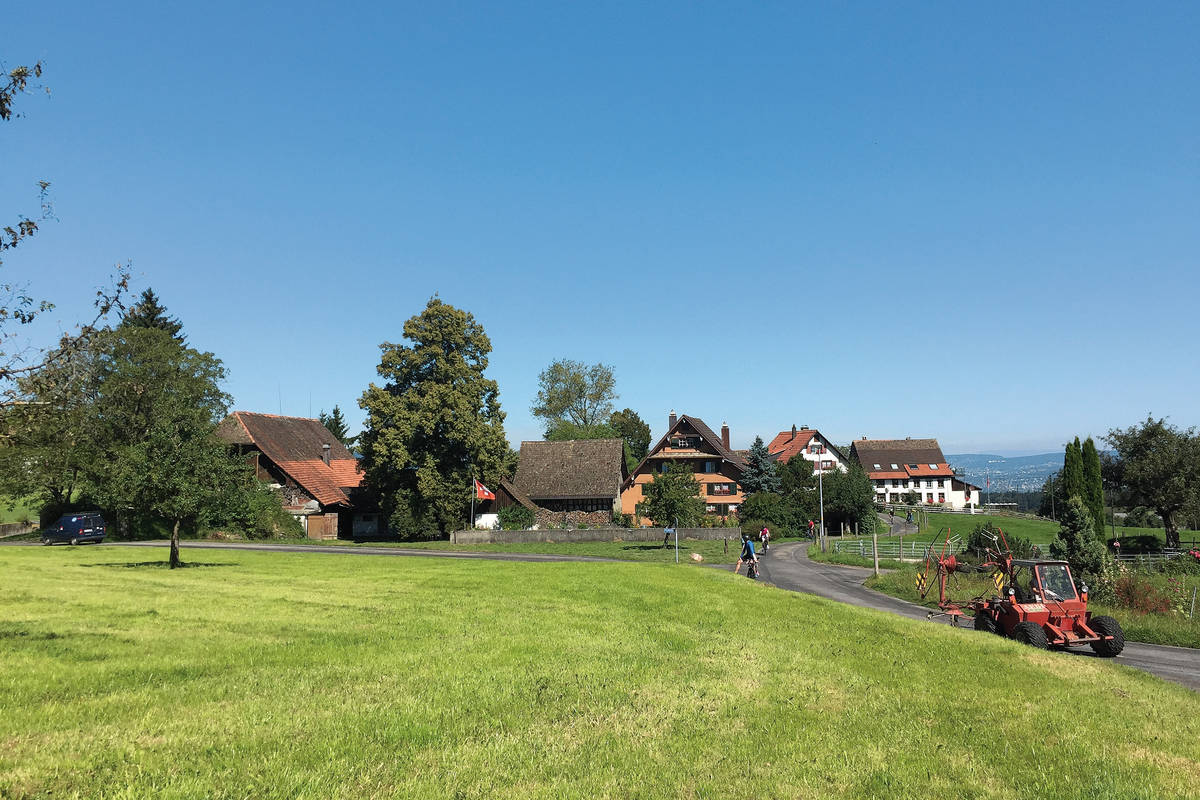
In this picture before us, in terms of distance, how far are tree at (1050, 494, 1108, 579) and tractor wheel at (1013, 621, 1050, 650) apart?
11.5 meters

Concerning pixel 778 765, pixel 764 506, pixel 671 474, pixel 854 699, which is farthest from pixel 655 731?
pixel 764 506

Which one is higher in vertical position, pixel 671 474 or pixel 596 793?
pixel 671 474

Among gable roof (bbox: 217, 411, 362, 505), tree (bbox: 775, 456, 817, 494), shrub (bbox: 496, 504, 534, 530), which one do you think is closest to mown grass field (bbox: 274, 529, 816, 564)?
shrub (bbox: 496, 504, 534, 530)

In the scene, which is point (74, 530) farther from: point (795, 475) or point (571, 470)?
point (795, 475)

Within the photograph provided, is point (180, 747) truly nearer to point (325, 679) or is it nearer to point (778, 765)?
point (325, 679)

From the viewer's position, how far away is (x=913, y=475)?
135m

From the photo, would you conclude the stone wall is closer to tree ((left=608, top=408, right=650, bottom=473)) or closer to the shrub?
the shrub

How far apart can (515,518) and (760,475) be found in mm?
28758

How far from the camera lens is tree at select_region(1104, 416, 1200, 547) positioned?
53562mm

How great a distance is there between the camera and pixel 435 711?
820 cm

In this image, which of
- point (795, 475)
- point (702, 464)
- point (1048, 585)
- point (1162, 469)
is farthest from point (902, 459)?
point (1048, 585)

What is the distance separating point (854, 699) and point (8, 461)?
178ft

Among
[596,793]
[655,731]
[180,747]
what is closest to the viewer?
[596,793]

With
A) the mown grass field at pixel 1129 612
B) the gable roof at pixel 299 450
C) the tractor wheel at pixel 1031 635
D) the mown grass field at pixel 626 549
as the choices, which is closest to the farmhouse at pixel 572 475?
the mown grass field at pixel 626 549
